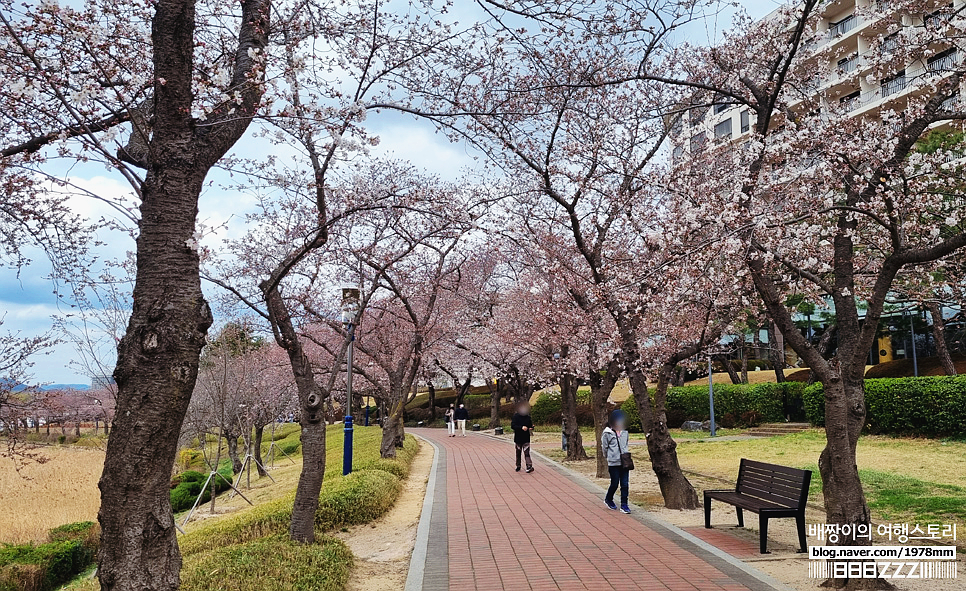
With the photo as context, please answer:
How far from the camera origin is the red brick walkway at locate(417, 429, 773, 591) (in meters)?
6.38

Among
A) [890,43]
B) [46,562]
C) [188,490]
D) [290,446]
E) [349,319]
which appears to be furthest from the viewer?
[290,446]

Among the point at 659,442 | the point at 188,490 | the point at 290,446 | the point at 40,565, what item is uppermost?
the point at 659,442

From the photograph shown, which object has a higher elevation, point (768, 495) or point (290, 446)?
point (768, 495)

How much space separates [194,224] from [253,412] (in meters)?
18.6

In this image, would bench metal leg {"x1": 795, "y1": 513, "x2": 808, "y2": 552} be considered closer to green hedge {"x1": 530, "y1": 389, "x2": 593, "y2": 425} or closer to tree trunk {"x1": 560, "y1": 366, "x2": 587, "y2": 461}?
tree trunk {"x1": 560, "y1": 366, "x2": 587, "y2": 461}

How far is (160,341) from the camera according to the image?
12.7 ft

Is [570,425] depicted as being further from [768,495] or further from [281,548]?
[281,548]

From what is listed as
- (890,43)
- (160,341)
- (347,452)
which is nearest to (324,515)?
(347,452)

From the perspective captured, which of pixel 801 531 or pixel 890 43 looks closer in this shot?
pixel 801 531

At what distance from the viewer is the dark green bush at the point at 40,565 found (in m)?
9.81

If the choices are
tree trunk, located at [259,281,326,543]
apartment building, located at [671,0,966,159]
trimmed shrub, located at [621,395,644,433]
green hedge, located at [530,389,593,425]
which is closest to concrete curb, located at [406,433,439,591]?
tree trunk, located at [259,281,326,543]

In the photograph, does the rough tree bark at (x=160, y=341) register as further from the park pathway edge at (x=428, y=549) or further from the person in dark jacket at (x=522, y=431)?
the person in dark jacket at (x=522, y=431)

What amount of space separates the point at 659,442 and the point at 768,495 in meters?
2.48

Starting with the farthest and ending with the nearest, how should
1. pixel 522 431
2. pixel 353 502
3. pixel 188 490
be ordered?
1. pixel 188 490
2. pixel 522 431
3. pixel 353 502
